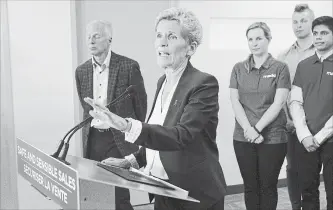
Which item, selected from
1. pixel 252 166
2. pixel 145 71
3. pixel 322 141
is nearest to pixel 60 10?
pixel 145 71

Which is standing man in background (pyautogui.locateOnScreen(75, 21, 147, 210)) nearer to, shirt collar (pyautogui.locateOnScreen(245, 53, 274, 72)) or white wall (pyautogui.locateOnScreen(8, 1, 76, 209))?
white wall (pyautogui.locateOnScreen(8, 1, 76, 209))

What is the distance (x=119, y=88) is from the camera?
287 centimetres

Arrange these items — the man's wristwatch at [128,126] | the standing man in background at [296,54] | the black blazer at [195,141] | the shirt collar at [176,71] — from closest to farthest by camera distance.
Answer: the man's wristwatch at [128,126] < the black blazer at [195,141] < the shirt collar at [176,71] < the standing man in background at [296,54]

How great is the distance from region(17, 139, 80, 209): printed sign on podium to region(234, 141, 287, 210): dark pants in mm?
1951

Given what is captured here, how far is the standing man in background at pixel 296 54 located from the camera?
11.0 feet

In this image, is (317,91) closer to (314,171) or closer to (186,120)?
(314,171)

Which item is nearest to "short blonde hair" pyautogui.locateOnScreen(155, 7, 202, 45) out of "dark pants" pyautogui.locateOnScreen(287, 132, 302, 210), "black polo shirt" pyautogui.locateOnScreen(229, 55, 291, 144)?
"black polo shirt" pyautogui.locateOnScreen(229, 55, 291, 144)

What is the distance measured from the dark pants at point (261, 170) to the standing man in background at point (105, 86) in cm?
82

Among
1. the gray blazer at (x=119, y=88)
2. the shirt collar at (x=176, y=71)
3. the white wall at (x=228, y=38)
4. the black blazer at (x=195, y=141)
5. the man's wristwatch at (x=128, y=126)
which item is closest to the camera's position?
the man's wristwatch at (x=128, y=126)

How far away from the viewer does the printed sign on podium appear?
1074mm

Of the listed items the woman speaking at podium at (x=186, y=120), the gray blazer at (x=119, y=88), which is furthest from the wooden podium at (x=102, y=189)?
the gray blazer at (x=119, y=88)

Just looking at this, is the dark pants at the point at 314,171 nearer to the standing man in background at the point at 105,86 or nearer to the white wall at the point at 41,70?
the standing man in background at the point at 105,86

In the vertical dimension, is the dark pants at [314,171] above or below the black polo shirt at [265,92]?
below

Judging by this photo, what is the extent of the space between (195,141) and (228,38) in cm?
282
